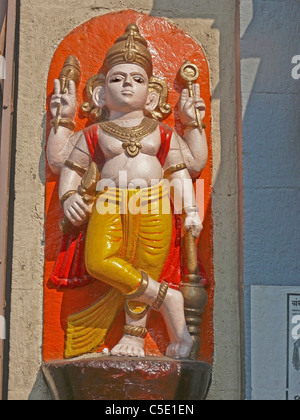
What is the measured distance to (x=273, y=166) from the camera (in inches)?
186

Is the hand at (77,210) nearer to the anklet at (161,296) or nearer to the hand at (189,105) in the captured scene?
the anklet at (161,296)

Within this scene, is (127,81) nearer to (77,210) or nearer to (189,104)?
(189,104)

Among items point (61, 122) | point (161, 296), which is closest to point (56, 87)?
point (61, 122)

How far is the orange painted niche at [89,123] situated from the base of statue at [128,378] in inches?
10.6

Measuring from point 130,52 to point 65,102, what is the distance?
0.50 metres

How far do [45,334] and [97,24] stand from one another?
203 cm

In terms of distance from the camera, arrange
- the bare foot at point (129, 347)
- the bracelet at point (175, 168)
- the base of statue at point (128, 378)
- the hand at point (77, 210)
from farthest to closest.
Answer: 1. the bracelet at point (175, 168)
2. the hand at point (77, 210)
3. the bare foot at point (129, 347)
4. the base of statue at point (128, 378)

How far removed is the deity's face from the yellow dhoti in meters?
0.56

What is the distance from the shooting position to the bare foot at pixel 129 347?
14.5 ft

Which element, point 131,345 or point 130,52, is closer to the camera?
point 131,345

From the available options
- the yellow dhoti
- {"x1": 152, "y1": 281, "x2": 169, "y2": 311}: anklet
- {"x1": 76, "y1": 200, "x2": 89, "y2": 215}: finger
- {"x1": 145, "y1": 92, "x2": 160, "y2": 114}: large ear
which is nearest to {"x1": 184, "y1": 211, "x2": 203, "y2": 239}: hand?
the yellow dhoti

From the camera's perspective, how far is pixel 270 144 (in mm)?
4746

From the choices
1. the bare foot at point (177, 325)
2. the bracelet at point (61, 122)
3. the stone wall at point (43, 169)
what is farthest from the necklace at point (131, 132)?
the bare foot at point (177, 325)

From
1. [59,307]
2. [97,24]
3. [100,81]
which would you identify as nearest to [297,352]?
[59,307]
